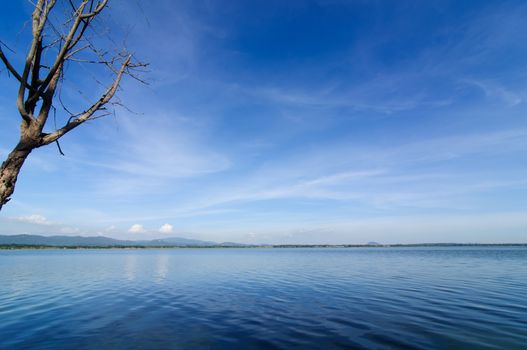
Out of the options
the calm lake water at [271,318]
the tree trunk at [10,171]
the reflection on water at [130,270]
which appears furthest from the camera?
the reflection on water at [130,270]

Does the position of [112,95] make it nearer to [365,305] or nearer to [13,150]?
[13,150]

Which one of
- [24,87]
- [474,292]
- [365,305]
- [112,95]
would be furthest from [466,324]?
[24,87]

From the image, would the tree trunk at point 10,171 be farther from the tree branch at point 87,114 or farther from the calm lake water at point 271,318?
the calm lake water at point 271,318

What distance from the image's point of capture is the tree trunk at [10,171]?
456cm

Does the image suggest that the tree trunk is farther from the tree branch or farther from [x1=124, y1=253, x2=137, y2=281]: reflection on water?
[x1=124, y1=253, x2=137, y2=281]: reflection on water

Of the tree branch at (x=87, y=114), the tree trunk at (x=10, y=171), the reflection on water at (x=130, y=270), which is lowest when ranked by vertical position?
the reflection on water at (x=130, y=270)

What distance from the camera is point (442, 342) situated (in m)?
12.1

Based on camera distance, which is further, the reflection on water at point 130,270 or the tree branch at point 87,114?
the reflection on water at point 130,270

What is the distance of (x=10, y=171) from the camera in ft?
15.3

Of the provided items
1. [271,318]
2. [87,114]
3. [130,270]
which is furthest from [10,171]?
[130,270]

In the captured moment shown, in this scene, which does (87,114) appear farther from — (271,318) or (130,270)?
(130,270)

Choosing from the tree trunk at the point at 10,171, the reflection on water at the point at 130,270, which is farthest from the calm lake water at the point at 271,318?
the reflection on water at the point at 130,270

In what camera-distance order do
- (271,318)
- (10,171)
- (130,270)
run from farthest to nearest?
(130,270), (271,318), (10,171)

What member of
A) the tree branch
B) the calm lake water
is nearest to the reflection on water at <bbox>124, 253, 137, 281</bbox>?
the calm lake water
